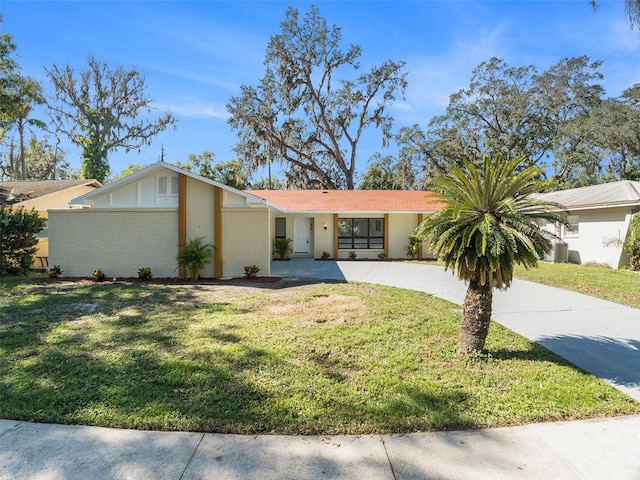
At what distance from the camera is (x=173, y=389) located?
374cm

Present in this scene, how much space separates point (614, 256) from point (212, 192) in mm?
15598

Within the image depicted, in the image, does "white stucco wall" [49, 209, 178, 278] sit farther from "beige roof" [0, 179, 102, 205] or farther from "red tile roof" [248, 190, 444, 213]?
"beige roof" [0, 179, 102, 205]

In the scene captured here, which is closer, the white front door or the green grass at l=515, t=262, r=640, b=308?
the green grass at l=515, t=262, r=640, b=308

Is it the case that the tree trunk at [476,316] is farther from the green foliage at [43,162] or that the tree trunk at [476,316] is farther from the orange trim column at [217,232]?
Result: the green foliage at [43,162]

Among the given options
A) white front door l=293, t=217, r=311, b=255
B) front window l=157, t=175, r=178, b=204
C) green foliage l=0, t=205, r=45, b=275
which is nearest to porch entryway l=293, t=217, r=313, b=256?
white front door l=293, t=217, r=311, b=255

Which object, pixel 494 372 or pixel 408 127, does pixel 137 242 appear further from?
pixel 408 127

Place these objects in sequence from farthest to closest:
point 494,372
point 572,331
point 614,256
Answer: point 614,256, point 572,331, point 494,372

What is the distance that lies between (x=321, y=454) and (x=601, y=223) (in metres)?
16.8

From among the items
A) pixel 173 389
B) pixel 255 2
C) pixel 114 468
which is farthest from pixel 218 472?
pixel 255 2

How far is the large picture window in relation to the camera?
18391mm

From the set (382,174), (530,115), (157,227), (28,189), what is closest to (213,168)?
(28,189)

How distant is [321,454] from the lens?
2.76 m

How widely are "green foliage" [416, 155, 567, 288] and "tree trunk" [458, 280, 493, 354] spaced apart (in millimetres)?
154

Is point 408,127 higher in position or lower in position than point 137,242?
higher
